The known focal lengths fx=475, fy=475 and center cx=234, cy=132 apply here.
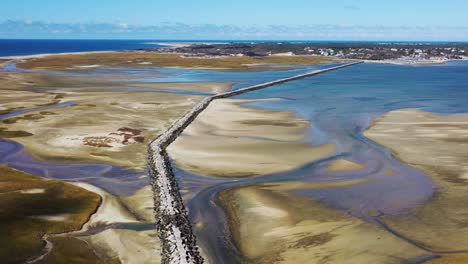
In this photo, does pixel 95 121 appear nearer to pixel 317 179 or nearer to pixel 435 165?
pixel 317 179

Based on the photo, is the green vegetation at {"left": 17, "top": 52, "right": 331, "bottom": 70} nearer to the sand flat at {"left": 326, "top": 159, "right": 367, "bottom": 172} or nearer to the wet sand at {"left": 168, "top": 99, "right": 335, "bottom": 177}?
the wet sand at {"left": 168, "top": 99, "right": 335, "bottom": 177}

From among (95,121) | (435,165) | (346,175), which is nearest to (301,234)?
(346,175)

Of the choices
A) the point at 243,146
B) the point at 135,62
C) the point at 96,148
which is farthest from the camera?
the point at 135,62

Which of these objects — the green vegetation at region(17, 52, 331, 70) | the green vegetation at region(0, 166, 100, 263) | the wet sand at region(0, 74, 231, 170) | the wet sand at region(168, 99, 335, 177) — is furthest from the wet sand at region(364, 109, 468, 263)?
the green vegetation at region(17, 52, 331, 70)

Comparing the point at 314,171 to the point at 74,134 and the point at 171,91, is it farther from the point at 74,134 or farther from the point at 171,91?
the point at 171,91

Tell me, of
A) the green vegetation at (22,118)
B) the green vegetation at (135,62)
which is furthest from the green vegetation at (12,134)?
the green vegetation at (135,62)

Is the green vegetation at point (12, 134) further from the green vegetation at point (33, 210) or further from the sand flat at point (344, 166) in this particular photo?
the sand flat at point (344, 166)
